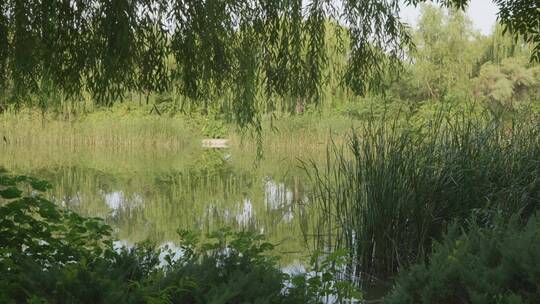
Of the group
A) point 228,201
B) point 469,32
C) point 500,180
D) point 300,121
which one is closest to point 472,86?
Answer: point 469,32

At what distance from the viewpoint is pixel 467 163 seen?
15.5 ft

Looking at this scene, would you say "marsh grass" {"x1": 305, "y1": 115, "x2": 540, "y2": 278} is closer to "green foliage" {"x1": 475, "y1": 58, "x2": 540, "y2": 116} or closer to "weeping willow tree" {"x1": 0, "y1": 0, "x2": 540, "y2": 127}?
"weeping willow tree" {"x1": 0, "y1": 0, "x2": 540, "y2": 127}

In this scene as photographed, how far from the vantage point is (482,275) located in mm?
2355

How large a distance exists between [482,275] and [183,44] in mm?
1730

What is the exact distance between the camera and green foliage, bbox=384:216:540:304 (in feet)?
7.48

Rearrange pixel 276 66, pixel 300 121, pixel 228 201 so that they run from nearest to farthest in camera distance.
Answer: pixel 276 66 < pixel 228 201 < pixel 300 121

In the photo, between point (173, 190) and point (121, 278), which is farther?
point (173, 190)

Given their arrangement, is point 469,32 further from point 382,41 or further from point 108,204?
point 382,41

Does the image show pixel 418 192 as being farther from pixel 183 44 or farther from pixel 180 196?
pixel 180 196

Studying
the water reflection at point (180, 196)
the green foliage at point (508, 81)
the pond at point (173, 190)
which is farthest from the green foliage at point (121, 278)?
the green foliage at point (508, 81)

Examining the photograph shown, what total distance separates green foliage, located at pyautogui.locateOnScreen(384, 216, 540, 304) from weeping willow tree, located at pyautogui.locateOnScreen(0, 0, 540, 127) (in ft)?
4.28

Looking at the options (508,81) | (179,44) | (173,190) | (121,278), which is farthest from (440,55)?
(121,278)

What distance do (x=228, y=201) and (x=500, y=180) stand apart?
15.1ft

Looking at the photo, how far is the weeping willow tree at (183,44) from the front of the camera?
10.3ft
